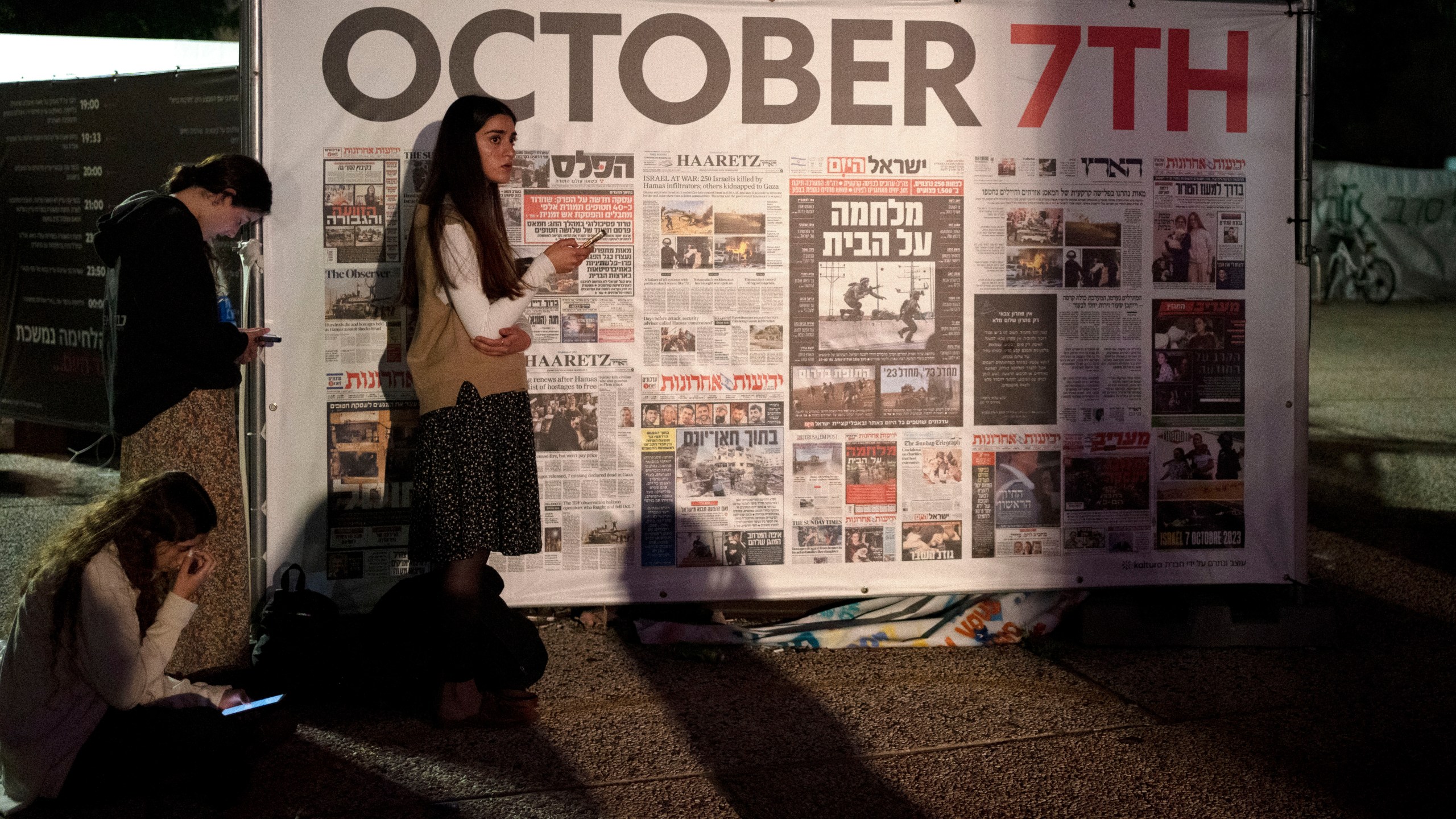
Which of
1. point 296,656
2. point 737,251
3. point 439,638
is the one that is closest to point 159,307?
point 296,656

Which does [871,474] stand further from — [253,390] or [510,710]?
[253,390]

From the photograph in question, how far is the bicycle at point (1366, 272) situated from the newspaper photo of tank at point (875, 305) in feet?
61.1

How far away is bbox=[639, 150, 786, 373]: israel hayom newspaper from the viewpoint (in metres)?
4.31

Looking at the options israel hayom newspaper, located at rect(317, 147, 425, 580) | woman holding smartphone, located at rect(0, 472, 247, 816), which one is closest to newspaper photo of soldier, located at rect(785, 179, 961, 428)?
israel hayom newspaper, located at rect(317, 147, 425, 580)

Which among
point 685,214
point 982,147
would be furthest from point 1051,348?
point 685,214

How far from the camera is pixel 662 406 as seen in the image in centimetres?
437

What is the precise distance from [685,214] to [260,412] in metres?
1.62

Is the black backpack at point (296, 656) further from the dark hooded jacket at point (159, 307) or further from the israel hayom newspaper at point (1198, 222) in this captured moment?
the israel hayom newspaper at point (1198, 222)

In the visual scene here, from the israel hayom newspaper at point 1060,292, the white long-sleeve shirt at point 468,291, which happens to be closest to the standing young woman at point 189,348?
the white long-sleeve shirt at point 468,291

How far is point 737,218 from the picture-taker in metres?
4.34

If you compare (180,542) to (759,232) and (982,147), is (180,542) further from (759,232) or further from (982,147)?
(982,147)

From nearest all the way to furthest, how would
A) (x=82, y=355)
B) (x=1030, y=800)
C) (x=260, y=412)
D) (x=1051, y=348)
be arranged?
1. (x=1030, y=800)
2. (x=260, y=412)
3. (x=1051, y=348)
4. (x=82, y=355)

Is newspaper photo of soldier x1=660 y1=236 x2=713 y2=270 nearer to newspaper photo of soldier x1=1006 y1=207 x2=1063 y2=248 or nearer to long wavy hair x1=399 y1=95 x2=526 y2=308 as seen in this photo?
long wavy hair x1=399 y1=95 x2=526 y2=308

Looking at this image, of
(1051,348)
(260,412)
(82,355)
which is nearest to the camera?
(260,412)
